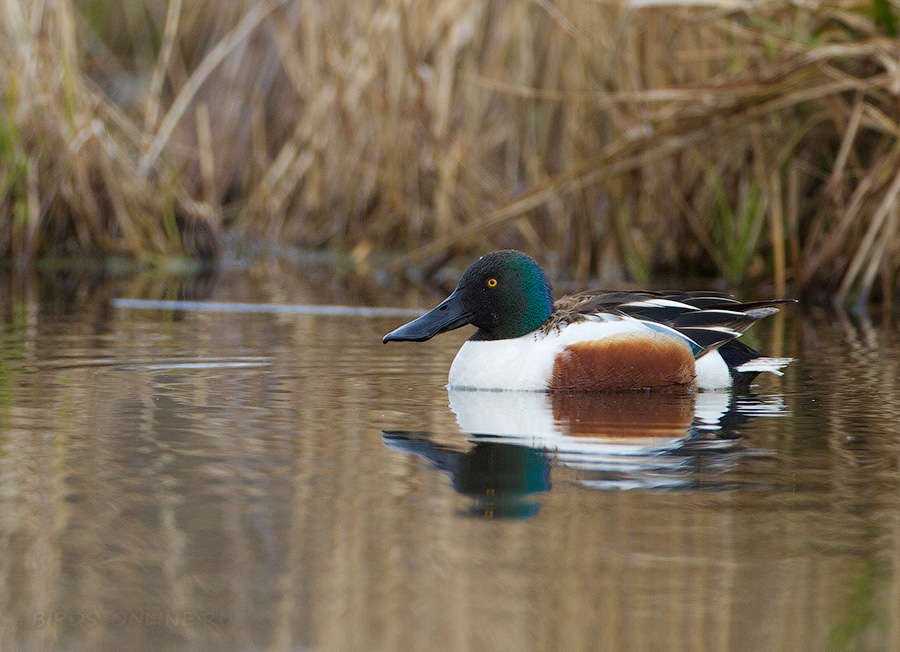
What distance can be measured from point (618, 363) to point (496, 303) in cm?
51

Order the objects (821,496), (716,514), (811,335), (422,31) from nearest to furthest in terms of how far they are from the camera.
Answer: (716,514)
(821,496)
(811,335)
(422,31)

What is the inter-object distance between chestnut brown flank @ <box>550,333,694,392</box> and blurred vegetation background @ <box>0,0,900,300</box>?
3.00 metres

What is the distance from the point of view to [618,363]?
187 inches

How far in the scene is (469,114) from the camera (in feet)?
32.3

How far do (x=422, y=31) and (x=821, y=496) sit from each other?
6.98 metres

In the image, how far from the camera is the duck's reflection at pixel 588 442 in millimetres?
3176

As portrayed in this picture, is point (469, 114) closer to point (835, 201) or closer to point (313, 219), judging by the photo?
point (313, 219)

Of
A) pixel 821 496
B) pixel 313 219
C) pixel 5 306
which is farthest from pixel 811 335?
pixel 313 219

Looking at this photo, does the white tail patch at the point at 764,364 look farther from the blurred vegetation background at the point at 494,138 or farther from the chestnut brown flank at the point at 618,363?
the blurred vegetation background at the point at 494,138

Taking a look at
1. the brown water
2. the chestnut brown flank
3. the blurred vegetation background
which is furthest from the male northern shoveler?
the blurred vegetation background

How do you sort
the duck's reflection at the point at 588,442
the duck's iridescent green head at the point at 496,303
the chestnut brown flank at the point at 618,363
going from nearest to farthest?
the duck's reflection at the point at 588,442, the chestnut brown flank at the point at 618,363, the duck's iridescent green head at the point at 496,303

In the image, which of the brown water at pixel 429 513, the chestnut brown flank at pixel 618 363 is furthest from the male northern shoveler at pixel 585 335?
the brown water at pixel 429 513

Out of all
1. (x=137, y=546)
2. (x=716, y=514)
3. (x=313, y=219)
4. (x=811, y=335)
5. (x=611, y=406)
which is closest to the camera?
(x=137, y=546)

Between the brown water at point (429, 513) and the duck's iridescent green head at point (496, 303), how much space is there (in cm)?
23
